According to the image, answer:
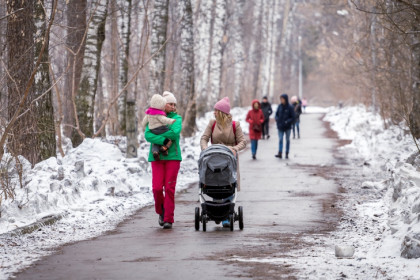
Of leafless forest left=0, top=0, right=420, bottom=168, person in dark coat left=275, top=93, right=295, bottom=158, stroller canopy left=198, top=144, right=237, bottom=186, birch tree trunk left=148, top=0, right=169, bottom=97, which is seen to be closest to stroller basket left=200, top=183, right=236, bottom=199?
stroller canopy left=198, top=144, right=237, bottom=186

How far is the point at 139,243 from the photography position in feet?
32.2

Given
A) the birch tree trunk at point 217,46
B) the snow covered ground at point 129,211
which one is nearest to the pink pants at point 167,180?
the snow covered ground at point 129,211

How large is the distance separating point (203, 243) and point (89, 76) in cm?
1113

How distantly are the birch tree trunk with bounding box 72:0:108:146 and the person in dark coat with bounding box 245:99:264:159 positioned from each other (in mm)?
5736

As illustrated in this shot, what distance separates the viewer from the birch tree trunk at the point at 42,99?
1495 centimetres

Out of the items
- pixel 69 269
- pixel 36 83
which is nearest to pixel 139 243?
pixel 69 269

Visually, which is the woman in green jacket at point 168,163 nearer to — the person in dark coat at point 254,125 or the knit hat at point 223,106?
the knit hat at point 223,106

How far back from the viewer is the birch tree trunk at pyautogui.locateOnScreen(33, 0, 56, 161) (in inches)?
589

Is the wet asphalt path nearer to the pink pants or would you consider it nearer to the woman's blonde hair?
the pink pants

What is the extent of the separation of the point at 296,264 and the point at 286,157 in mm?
16035

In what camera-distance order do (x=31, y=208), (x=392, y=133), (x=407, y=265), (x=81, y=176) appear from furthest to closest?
(x=392, y=133)
(x=81, y=176)
(x=31, y=208)
(x=407, y=265)

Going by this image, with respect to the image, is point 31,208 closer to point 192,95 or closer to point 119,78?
point 119,78

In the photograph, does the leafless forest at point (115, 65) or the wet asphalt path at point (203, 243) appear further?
the leafless forest at point (115, 65)

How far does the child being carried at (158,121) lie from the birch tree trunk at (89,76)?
29.6ft
